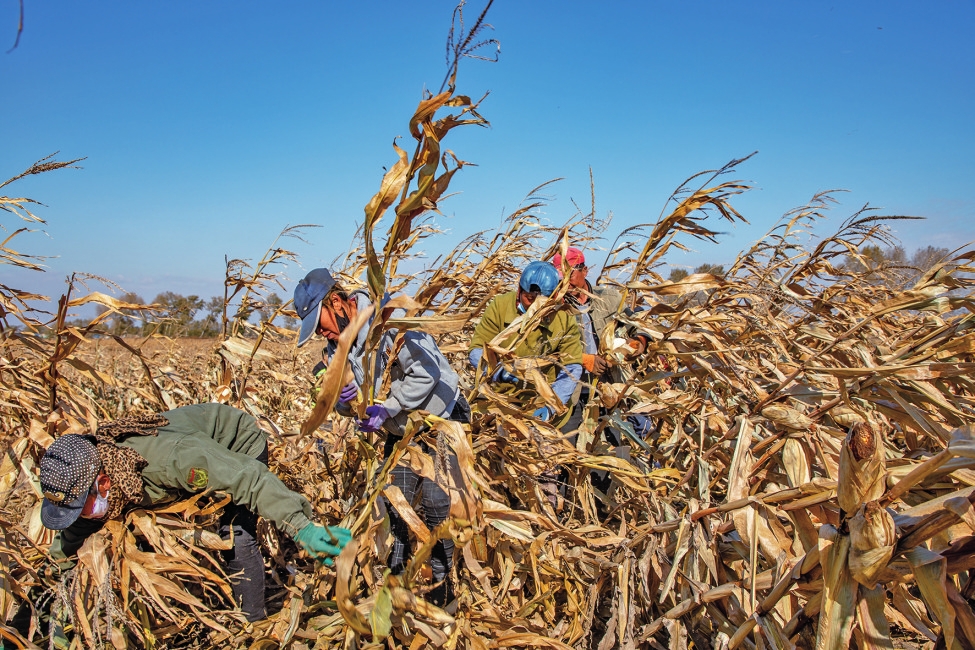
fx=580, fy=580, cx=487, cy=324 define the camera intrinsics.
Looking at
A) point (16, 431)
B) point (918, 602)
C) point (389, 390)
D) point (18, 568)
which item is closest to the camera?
point (918, 602)

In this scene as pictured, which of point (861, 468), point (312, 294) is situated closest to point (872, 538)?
point (861, 468)

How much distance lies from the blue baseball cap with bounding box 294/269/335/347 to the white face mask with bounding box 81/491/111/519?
37.0 inches

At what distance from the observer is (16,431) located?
273 centimetres

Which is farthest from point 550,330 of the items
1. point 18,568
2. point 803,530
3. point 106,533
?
point 18,568

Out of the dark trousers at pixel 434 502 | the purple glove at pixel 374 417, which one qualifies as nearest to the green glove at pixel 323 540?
the dark trousers at pixel 434 502

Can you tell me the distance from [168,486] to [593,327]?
252 centimetres

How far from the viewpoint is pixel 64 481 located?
2.04m

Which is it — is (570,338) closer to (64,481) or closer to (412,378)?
(412,378)

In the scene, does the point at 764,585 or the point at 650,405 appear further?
the point at 650,405

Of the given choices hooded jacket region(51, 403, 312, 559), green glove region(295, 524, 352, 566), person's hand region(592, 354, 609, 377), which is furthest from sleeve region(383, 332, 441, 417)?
person's hand region(592, 354, 609, 377)

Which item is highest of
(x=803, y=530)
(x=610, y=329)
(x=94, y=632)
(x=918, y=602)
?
(x=610, y=329)

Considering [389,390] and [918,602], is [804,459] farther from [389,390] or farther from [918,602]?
[389,390]

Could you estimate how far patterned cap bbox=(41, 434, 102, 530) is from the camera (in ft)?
6.65

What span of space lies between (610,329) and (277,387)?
325 cm
